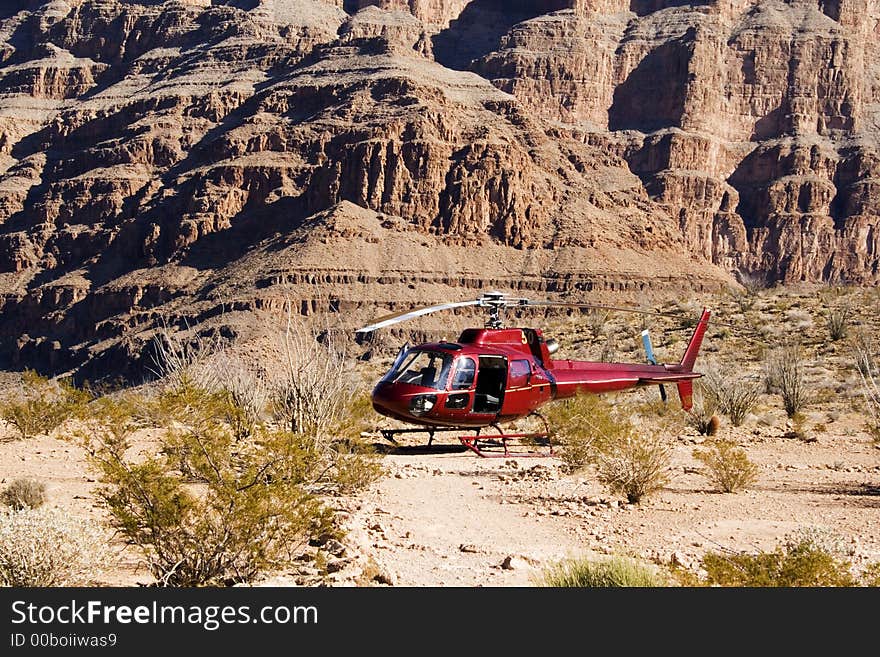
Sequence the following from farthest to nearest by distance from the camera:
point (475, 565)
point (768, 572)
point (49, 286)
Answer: point (49, 286)
point (475, 565)
point (768, 572)

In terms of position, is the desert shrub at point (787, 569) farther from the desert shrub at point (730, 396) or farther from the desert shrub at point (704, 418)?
the desert shrub at point (730, 396)

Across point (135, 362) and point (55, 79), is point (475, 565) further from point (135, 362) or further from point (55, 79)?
point (55, 79)

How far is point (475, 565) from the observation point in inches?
428

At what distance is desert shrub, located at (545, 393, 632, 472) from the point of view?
53.0 ft

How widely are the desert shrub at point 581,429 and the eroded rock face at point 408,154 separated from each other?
69197 mm

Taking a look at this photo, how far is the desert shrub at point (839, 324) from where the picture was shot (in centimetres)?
3716

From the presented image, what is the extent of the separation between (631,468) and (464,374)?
2.59 meters

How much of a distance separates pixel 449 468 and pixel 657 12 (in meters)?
154

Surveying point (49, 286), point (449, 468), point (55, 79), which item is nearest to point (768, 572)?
point (449, 468)

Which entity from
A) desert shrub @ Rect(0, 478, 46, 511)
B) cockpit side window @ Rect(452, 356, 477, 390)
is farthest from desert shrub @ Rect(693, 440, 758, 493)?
desert shrub @ Rect(0, 478, 46, 511)

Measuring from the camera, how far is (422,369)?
15758 mm

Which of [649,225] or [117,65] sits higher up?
[117,65]

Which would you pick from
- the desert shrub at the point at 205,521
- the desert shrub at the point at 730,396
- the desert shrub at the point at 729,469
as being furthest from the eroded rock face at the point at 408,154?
the desert shrub at the point at 205,521

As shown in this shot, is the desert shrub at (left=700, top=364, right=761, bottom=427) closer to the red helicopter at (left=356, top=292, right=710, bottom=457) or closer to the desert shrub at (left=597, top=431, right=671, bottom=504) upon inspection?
the red helicopter at (left=356, top=292, right=710, bottom=457)
